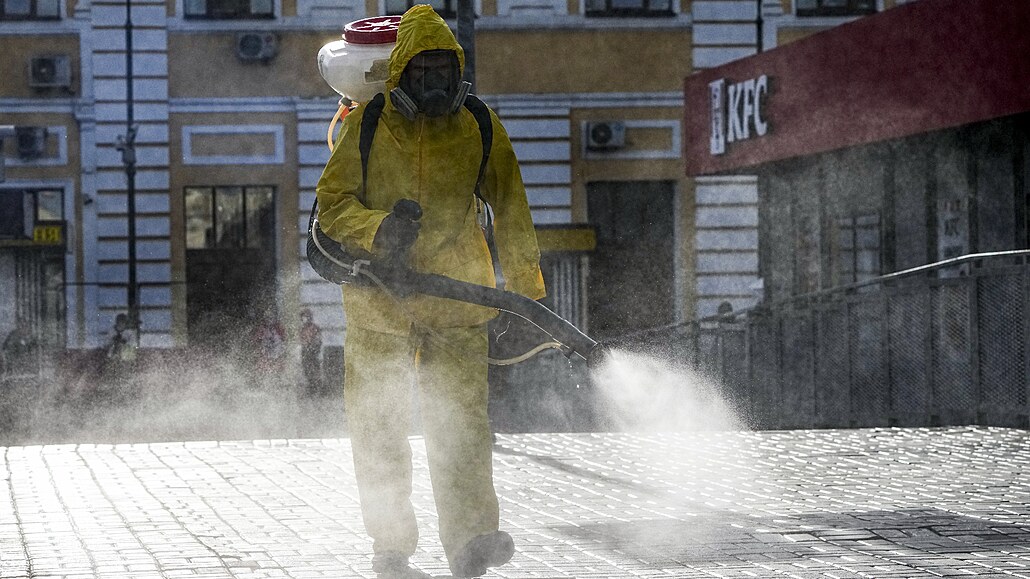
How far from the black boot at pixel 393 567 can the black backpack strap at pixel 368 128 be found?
112cm

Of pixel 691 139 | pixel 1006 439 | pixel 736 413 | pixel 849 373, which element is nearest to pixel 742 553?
pixel 1006 439

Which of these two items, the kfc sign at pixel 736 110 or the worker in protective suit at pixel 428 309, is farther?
the kfc sign at pixel 736 110

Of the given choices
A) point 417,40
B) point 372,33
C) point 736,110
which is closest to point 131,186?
point 736,110

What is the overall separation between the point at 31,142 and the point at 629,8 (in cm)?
864

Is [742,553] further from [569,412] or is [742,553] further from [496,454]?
[569,412]

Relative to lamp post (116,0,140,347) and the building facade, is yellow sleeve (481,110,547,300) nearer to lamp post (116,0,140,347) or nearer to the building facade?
the building facade

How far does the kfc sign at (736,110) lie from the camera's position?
2011cm

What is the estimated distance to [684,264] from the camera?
26.3m

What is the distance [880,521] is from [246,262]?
65.1 ft

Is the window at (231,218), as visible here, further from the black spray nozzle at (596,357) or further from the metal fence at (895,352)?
the black spray nozzle at (596,357)

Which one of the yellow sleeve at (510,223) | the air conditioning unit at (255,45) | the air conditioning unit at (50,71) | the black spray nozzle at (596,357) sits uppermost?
the air conditioning unit at (255,45)

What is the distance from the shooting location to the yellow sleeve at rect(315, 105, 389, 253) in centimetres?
564

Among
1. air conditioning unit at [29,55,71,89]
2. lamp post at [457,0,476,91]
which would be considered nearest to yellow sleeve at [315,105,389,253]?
lamp post at [457,0,476,91]

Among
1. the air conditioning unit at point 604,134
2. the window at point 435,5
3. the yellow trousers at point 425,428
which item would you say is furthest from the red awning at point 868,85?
the yellow trousers at point 425,428
